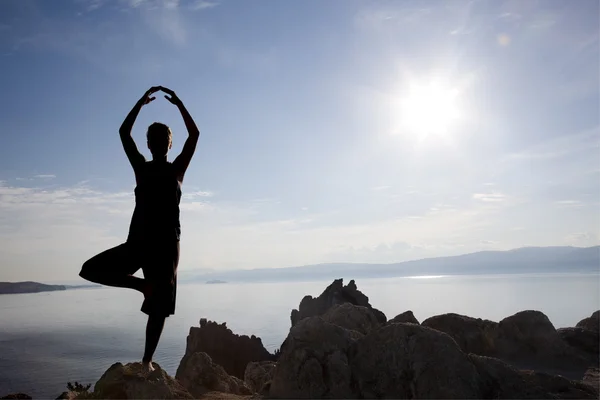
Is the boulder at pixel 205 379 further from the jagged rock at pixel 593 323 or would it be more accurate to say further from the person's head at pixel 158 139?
the jagged rock at pixel 593 323

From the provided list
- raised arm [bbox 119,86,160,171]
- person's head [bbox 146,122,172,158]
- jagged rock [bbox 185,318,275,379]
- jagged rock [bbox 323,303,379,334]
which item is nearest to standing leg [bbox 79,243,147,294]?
raised arm [bbox 119,86,160,171]

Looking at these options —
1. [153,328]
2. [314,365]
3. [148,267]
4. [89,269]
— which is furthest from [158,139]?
[314,365]

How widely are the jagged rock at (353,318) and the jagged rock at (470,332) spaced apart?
2.70 meters

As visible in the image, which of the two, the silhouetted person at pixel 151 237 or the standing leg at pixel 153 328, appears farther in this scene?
the standing leg at pixel 153 328

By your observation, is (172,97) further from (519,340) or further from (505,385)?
(519,340)

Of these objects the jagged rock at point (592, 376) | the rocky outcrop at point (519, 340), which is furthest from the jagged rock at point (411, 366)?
the rocky outcrop at point (519, 340)

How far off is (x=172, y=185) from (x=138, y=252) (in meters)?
0.95

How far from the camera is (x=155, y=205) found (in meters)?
5.25

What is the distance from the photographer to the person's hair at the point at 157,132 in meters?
5.56

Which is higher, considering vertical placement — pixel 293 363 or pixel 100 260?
pixel 100 260

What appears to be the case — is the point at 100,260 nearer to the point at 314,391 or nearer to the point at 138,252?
the point at 138,252

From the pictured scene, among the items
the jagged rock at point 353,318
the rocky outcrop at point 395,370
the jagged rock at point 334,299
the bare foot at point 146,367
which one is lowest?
the jagged rock at point 334,299

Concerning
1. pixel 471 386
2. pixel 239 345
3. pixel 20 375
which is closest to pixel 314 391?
pixel 471 386

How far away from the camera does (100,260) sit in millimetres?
4867
